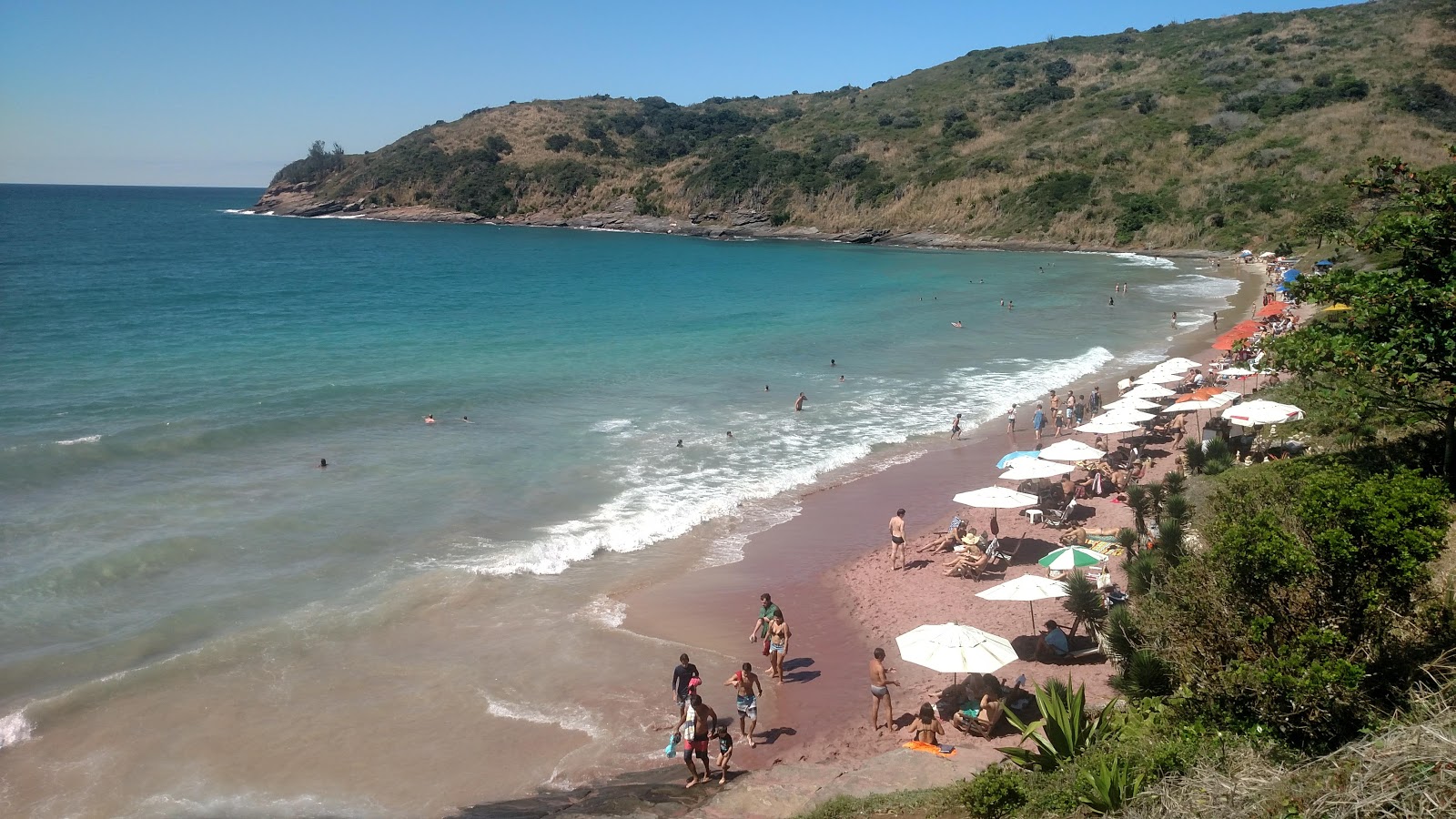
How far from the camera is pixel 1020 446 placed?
2386cm

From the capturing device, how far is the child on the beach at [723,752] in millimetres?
10141

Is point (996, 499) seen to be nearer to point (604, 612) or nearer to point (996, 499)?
point (996, 499)

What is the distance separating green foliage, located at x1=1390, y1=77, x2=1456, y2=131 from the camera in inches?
2805

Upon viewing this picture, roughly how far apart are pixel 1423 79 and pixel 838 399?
77883 mm

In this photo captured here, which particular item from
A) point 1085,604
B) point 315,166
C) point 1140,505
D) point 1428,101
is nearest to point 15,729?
point 1085,604

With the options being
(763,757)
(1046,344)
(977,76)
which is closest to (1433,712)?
(763,757)

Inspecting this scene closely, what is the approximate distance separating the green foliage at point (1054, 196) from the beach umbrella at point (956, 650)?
80.9 metres

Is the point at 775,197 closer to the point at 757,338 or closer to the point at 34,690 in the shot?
the point at 757,338

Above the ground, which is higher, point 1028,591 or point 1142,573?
point 1142,573

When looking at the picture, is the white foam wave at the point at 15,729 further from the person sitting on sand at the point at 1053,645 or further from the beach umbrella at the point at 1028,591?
the person sitting on sand at the point at 1053,645

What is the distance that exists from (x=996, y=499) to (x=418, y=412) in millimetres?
17501

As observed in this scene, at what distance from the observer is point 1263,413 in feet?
55.7

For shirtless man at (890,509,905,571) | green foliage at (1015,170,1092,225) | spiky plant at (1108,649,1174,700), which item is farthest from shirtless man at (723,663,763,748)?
green foliage at (1015,170,1092,225)

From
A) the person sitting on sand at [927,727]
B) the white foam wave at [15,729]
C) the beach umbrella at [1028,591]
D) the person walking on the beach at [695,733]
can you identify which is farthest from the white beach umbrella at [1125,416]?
the white foam wave at [15,729]
